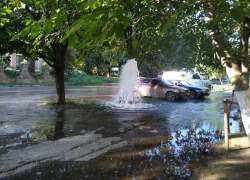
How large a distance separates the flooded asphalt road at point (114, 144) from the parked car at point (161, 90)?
673 centimetres

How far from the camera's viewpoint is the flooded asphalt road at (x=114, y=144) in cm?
454

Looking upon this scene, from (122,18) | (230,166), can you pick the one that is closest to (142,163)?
(230,166)

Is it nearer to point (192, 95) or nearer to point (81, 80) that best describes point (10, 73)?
point (81, 80)

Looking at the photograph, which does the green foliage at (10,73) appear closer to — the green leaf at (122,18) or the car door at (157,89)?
the car door at (157,89)

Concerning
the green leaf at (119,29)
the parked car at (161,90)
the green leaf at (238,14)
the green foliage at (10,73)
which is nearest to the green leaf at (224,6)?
the green leaf at (238,14)

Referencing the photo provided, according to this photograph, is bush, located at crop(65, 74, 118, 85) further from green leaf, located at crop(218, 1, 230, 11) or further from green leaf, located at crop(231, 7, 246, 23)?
green leaf, located at crop(231, 7, 246, 23)

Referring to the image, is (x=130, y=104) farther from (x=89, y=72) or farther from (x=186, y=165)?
(x=89, y=72)

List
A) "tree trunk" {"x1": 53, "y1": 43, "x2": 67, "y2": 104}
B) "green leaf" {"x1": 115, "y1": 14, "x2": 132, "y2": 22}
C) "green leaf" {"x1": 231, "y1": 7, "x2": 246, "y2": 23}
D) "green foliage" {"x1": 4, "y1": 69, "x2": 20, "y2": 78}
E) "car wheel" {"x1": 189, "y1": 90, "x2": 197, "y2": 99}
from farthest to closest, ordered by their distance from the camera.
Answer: "green foliage" {"x1": 4, "y1": 69, "x2": 20, "y2": 78}, "car wheel" {"x1": 189, "y1": 90, "x2": 197, "y2": 99}, "tree trunk" {"x1": 53, "y1": 43, "x2": 67, "y2": 104}, "green leaf" {"x1": 115, "y1": 14, "x2": 132, "y2": 22}, "green leaf" {"x1": 231, "y1": 7, "x2": 246, "y2": 23}

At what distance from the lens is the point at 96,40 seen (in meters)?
2.23

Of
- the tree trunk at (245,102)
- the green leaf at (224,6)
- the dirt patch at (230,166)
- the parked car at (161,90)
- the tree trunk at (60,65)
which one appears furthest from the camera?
the parked car at (161,90)

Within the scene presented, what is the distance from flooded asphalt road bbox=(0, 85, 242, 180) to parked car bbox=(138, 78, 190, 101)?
6.73m

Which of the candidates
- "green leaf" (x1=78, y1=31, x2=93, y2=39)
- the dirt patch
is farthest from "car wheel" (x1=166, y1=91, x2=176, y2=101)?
"green leaf" (x1=78, y1=31, x2=93, y2=39)

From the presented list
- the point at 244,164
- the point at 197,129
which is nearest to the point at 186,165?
the point at 244,164

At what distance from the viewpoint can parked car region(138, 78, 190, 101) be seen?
691 inches
